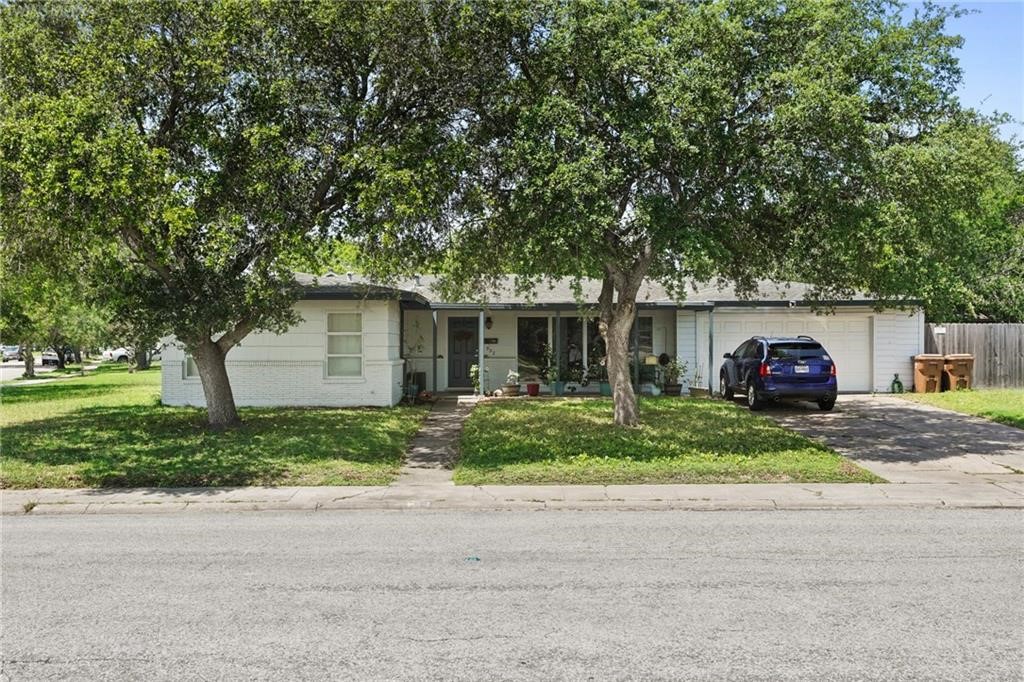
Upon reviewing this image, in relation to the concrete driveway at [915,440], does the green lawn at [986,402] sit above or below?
→ above

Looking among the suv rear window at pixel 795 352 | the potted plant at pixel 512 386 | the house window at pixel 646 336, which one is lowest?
the potted plant at pixel 512 386

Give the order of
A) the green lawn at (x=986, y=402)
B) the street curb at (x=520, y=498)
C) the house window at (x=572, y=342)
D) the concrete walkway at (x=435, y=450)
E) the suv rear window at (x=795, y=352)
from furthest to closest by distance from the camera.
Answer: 1. the house window at (x=572, y=342)
2. the suv rear window at (x=795, y=352)
3. the green lawn at (x=986, y=402)
4. the concrete walkway at (x=435, y=450)
5. the street curb at (x=520, y=498)

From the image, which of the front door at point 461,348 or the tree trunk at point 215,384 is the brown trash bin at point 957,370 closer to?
the front door at point 461,348

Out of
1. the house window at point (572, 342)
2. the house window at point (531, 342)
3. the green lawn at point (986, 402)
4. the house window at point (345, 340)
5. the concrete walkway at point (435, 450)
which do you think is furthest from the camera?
the house window at point (531, 342)

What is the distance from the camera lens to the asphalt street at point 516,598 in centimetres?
432

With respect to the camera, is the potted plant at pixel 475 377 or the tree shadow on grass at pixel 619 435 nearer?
the tree shadow on grass at pixel 619 435

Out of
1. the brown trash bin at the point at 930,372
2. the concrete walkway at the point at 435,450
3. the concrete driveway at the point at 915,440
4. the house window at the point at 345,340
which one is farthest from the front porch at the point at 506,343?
the brown trash bin at the point at 930,372

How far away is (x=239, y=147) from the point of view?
11859 mm

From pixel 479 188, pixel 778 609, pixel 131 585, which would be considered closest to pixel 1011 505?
pixel 778 609

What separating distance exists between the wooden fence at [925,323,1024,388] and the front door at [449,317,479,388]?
541 inches

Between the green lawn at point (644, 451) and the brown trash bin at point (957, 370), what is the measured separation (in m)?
8.94

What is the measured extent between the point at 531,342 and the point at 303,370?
23.3ft

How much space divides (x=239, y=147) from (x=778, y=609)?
33.4ft

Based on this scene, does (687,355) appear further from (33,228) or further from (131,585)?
(131,585)
